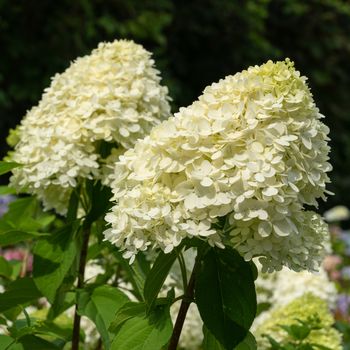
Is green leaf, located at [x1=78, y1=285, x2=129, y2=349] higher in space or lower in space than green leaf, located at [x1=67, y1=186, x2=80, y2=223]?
lower

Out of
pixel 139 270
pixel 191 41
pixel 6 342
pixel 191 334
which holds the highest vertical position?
pixel 191 41

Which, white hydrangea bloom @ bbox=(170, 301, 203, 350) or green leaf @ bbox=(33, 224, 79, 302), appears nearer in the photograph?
green leaf @ bbox=(33, 224, 79, 302)

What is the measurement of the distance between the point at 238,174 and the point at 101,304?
0.51 metres

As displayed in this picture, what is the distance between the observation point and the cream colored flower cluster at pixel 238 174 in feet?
3.93

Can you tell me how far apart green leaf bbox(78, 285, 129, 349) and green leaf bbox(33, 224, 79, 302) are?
72mm

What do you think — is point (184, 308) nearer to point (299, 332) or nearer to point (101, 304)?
point (101, 304)

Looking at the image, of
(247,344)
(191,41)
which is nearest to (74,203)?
(247,344)

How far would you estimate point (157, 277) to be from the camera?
51.3 inches

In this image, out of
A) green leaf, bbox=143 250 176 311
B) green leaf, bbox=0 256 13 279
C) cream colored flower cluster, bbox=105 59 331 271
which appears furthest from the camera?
green leaf, bbox=0 256 13 279

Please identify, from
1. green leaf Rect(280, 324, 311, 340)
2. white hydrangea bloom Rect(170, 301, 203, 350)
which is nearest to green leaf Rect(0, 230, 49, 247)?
green leaf Rect(280, 324, 311, 340)

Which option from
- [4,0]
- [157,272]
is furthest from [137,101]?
[4,0]

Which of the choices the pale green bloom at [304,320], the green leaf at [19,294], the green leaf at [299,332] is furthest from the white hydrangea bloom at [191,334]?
the green leaf at [19,294]

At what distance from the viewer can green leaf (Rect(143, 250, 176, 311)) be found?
51.2 inches

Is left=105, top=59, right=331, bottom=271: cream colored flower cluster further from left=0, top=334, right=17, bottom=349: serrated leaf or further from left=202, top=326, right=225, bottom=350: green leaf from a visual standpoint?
left=0, top=334, right=17, bottom=349: serrated leaf
